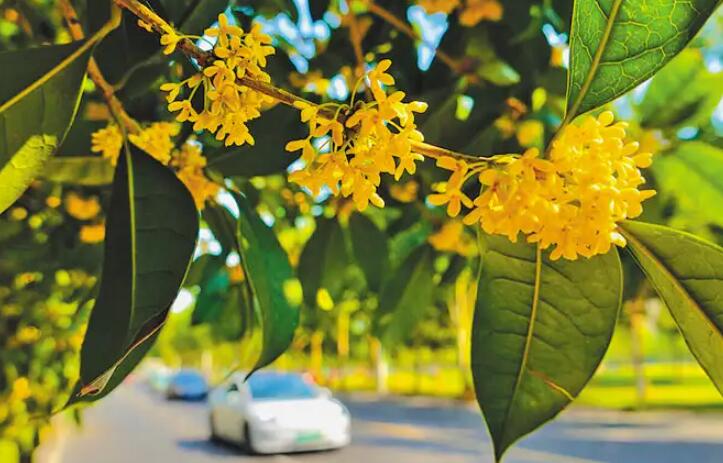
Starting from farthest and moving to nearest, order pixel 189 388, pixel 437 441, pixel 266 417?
pixel 189 388
pixel 437 441
pixel 266 417

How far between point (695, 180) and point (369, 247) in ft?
1.40

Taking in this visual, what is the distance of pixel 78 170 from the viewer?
763mm

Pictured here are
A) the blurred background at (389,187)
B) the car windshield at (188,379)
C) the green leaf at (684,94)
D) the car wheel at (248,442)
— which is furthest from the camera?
the car windshield at (188,379)

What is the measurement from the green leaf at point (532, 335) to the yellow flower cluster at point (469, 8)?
A: 533 millimetres

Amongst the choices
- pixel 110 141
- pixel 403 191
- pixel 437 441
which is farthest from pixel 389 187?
pixel 437 441

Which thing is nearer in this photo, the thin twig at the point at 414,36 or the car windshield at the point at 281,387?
the thin twig at the point at 414,36

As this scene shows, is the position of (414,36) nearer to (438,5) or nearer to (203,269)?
(438,5)

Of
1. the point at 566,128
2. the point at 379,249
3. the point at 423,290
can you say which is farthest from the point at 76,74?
the point at 423,290

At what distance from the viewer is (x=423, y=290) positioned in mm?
1255

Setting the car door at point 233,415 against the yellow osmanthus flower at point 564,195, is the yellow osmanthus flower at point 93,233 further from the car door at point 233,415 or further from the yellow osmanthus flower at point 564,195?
the car door at point 233,415

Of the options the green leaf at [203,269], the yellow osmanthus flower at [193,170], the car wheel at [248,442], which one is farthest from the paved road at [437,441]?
the yellow osmanthus flower at [193,170]

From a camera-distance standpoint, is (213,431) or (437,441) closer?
(437,441)

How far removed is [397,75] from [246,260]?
0.47m

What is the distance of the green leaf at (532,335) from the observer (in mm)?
558
